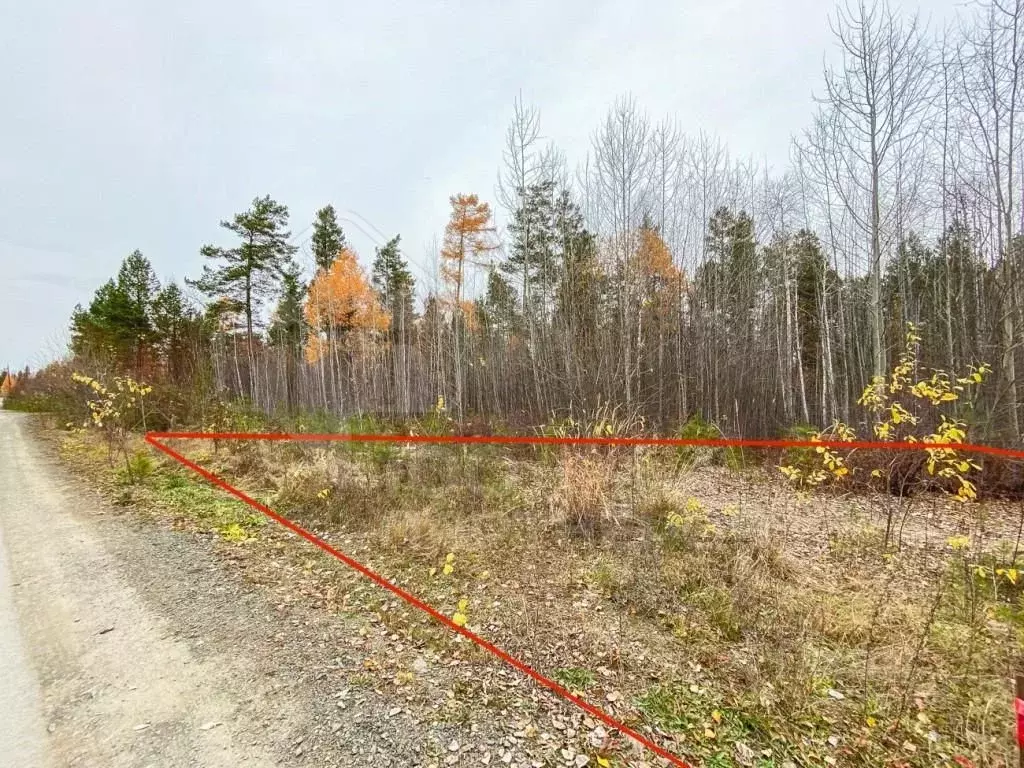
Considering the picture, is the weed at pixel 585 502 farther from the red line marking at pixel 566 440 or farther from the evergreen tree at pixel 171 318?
the evergreen tree at pixel 171 318

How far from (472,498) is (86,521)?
14.3 ft

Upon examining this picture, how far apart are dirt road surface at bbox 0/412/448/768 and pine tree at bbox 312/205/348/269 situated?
20.8m

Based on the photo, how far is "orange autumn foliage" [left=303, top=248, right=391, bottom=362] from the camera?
1875 centimetres

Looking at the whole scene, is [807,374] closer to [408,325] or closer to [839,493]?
[839,493]

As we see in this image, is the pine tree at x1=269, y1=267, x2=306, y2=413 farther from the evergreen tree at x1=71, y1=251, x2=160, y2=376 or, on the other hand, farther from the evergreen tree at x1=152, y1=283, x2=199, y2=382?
the evergreen tree at x1=71, y1=251, x2=160, y2=376

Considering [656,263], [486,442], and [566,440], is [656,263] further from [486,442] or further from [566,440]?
[566,440]

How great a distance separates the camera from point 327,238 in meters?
21.9

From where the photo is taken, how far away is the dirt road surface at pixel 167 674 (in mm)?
1680

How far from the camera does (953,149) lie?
7.90 metres

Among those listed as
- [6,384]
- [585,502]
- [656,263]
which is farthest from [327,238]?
[6,384]

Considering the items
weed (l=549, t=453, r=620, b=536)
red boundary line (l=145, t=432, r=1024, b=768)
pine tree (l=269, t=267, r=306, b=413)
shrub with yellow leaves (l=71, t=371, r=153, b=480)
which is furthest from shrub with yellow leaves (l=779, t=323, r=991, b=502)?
pine tree (l=269, t=267, r=306, b=413)

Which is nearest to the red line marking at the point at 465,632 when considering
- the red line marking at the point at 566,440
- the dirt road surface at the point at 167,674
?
the dirt road surface at the point at 167,674

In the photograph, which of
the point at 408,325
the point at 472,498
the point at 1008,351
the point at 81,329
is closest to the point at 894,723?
the point at 472,498

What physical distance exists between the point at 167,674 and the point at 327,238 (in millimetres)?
23631
